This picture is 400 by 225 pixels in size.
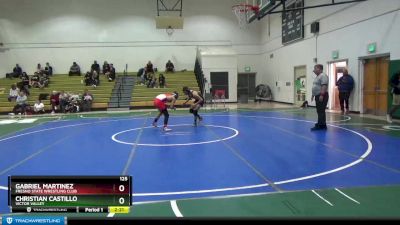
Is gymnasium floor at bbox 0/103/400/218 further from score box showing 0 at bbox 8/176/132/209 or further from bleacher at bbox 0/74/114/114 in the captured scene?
bleacher at bbox 0/74/114/114

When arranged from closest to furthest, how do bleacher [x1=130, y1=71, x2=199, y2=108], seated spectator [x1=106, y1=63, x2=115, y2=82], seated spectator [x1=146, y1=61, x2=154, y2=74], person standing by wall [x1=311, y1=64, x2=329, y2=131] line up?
person standing by wall [x1=311, y1=64, x2=329, y2=131], bleacher [x1=130, y1=71, x2=199, y2=108], seated spectator [x1=106, y1=63, x2=115, y2=82], seated spectator [x1=146, y1=61, x2=154, y2=74]

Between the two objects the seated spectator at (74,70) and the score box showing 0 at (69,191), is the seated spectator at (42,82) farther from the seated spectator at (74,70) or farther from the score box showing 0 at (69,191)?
the score box showing 0 at (69,191)

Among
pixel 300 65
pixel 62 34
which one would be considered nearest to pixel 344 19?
pixel 300 65

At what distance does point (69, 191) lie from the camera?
1102 millimetres

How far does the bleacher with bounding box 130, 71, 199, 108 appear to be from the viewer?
22625 millimetres

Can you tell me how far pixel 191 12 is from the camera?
2827cm

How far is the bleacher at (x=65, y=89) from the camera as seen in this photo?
71.3 feet

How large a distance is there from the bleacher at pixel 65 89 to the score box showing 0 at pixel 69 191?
2144 cm

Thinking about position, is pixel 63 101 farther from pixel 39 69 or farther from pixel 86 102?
pixel 39 69

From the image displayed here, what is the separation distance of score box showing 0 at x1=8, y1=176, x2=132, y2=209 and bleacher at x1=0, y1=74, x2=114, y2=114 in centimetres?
2144

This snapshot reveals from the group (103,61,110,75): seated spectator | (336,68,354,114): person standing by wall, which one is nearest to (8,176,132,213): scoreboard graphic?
(336,68,354,114): person standing by wall

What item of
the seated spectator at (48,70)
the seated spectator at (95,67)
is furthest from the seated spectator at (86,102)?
the seated spectator at (48,70)

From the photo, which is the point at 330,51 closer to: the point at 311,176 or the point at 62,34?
the point at 311,176

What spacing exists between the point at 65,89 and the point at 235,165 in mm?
19984
